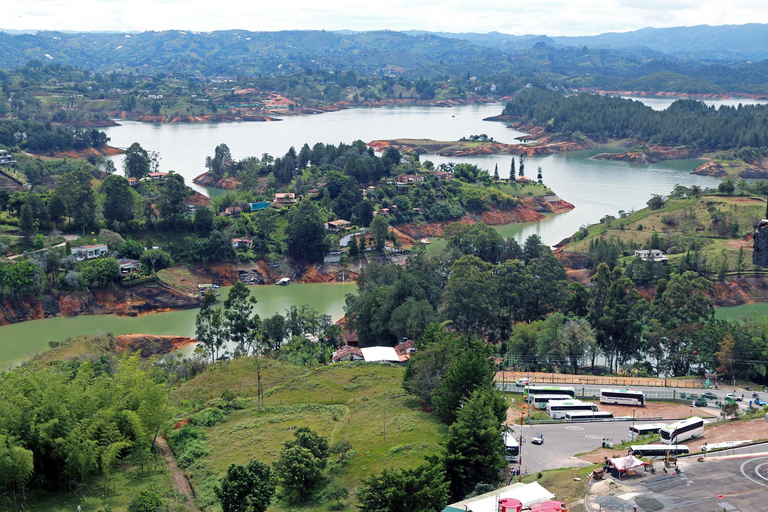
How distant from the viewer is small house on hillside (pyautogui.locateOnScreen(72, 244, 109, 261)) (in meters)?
38.2

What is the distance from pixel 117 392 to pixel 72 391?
114 centimetres

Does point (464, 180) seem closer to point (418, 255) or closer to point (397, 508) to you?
point (418, 255)

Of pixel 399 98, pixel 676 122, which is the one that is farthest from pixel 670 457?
pixel 399 98

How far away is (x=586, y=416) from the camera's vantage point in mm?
20141

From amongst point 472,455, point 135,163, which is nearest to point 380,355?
point 472,455

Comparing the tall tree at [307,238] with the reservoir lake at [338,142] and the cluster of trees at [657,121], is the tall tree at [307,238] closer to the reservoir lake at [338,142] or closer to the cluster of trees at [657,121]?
the reservoir lake at [338,142]

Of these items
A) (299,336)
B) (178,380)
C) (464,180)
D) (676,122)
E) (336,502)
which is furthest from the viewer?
(676,122)

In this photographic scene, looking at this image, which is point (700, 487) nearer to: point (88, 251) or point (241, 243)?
point (88, 251)

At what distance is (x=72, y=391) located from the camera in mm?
17406

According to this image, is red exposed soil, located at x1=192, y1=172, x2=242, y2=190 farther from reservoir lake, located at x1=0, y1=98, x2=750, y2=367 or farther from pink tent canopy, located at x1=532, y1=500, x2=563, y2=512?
pink tent canopy, located at x1=532, y1=500, x2=563, y2=512

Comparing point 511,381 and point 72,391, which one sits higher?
point 72,391

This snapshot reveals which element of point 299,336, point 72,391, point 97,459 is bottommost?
point 299,336

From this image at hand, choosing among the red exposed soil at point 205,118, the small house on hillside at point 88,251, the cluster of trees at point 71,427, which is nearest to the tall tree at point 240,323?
the cluster of trees at point 71,427

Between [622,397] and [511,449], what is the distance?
5471 mm
